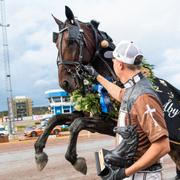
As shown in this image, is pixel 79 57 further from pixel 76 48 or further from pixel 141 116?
pixel 141 116

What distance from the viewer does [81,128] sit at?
16.3ft

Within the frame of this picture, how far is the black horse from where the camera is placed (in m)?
5.09

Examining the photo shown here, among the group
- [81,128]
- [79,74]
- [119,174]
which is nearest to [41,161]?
[81,128]

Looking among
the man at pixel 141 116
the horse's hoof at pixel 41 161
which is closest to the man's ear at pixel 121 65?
the man at pixel 141 116

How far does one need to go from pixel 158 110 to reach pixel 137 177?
18.4 inches

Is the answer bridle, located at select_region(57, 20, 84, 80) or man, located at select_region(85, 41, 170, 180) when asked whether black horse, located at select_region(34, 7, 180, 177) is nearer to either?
bridle, located at select_region(57, 20, 84, 80)

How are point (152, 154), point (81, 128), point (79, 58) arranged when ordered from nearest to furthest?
point (152, 154), point (81, 128), point (79, 58)

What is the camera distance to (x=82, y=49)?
17.6 feet

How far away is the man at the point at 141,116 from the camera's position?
8.22 feet

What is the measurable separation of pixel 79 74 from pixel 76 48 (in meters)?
0.40

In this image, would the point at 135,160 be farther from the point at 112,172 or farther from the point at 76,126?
the point at 76,126

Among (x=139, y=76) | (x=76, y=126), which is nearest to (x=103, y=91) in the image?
(x=76, y=126)

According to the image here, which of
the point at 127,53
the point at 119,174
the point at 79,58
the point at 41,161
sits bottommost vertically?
the point at 41,161

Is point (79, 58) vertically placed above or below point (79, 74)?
above
